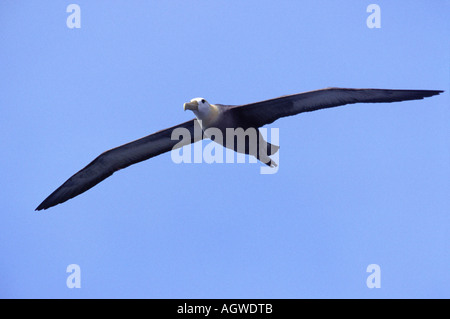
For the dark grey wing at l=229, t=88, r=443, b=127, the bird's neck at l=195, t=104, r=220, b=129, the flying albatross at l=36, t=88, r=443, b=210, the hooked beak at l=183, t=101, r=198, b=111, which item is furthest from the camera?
the bird's neck at l=195, t=104, r=220, b=129

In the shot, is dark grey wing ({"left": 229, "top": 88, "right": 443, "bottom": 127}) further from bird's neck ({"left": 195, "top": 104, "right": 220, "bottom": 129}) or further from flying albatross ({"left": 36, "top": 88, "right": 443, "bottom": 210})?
bird's neck ({"left": 195, "top": 104, "right": 220, "bottom": 129})

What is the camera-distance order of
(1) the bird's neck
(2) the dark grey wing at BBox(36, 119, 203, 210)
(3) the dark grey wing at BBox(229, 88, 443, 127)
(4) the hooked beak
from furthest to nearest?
1. (2) the dark grey wing at BBox(36, 119, 203, 210)
2. (1) the bird's neck
3. (4) the hooked beak
4. (3) the dark grey wing at BBox(229, 88, 443, 127)

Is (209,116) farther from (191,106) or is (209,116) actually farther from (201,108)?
(191,106)

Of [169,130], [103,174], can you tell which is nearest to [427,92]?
[169,130]

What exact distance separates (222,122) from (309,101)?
1587 mm

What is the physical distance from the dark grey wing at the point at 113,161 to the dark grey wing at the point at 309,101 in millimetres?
1344

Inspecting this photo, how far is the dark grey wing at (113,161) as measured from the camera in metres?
13.7

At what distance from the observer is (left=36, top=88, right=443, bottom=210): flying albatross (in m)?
12.2

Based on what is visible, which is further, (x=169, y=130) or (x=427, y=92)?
(x=169, y=130)

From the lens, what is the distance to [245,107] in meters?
12.4

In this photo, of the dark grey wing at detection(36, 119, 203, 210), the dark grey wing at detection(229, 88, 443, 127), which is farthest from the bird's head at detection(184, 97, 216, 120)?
the dark grey wing at detection(36, 119, 203, 210)

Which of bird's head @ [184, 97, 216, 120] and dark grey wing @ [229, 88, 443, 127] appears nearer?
dark grey wing @ [229, 88, 443, 127]
